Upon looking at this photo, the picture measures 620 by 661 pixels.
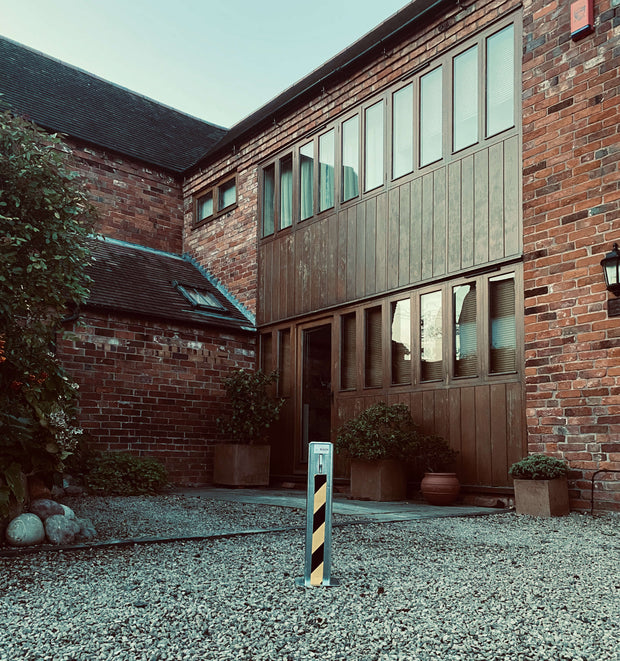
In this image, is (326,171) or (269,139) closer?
(326,171)

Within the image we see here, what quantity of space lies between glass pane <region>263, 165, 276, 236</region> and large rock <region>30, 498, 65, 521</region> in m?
7.75

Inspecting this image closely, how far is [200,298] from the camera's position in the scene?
12266 mm

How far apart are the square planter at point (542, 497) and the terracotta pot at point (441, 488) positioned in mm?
1031

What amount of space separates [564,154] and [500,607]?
563 cm

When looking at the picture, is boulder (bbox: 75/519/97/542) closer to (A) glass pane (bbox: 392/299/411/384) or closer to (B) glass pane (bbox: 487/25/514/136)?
(A) glass pane (bbox: 392/299/411/384)

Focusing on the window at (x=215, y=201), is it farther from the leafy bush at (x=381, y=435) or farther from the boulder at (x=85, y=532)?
the boulder at (x=85, y=532)

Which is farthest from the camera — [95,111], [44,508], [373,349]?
[95,111]

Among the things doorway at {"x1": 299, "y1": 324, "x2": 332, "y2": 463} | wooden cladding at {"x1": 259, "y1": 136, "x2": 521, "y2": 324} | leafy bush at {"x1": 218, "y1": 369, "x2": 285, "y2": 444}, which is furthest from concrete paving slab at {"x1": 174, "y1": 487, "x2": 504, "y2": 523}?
wooden cladding at {"x1": 259, "y1": 136, "x2": 521, "y2": 324}

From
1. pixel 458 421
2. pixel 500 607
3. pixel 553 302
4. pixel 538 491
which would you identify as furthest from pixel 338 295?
pixel 500 607

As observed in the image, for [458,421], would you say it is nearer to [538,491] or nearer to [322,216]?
[538,491]

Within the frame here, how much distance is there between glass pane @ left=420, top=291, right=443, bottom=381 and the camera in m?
9.01

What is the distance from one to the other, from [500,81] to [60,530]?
22.9 ft

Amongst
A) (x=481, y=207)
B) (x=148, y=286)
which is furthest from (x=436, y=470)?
(x=148, y=286)

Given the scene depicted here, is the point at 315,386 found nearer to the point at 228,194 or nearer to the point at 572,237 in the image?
the point at 228,194
